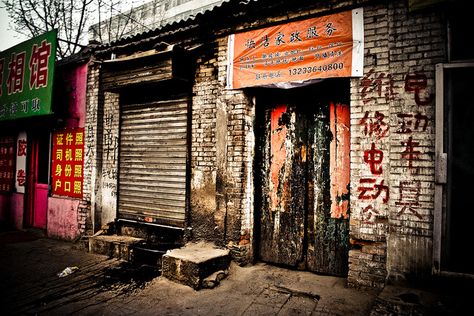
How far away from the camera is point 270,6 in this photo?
4.62m

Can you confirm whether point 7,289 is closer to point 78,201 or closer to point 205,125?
point 78,201

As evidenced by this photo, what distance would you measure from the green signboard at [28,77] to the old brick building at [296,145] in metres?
1.14

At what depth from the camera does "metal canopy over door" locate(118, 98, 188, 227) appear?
5.67 meters

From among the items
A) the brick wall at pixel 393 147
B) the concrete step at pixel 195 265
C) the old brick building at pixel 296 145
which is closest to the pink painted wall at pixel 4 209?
the old brick building at pixel 296 145

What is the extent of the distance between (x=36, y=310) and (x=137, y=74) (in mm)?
4121

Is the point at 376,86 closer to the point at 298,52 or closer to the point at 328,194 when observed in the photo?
the point at 298,52

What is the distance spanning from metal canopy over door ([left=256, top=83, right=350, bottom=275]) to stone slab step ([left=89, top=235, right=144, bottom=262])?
248 cm

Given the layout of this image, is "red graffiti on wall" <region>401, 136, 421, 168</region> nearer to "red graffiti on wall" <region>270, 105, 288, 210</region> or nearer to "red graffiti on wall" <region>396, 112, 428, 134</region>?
"red graffiti on wall" <region>396, 112, 428, 134</region>

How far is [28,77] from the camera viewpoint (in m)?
7.54

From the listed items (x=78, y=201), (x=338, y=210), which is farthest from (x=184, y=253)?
(x=78, y=201)

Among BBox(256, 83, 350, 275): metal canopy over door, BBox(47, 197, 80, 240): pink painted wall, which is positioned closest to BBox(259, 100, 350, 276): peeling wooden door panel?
BBox(256, 83, 350, 275): metal canopy over door

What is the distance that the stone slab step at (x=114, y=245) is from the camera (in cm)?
559

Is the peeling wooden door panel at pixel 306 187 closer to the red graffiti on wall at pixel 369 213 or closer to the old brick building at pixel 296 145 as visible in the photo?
the old brick building at pixel 296 145

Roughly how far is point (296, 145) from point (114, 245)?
3.98 m
